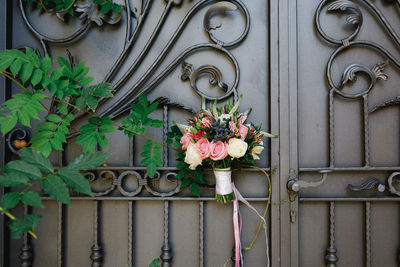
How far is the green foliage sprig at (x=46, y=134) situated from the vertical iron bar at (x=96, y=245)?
29cm

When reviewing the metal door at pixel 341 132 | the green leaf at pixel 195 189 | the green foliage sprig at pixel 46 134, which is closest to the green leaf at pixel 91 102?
the green foliage sprig at pixel 46 134

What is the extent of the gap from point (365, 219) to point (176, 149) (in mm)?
977

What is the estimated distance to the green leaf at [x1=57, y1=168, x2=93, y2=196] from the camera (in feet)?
2.43

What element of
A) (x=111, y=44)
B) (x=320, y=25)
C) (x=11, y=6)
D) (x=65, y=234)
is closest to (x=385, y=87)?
(x=320, y=25)

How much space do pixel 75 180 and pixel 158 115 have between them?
581mm

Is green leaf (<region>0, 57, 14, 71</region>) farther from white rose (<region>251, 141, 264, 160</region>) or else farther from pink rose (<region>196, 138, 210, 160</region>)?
white rose (<region>251, 141, 264, 160</region>)

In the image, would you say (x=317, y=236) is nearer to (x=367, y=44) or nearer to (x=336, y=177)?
(x=336, y=177)

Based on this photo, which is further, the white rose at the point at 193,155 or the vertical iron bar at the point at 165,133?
the vertical iron bar at the point at 165,133

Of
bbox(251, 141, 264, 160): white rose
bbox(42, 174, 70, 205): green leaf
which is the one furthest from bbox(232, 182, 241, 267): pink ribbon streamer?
bbox(42, 174, 70, 205): green leaf

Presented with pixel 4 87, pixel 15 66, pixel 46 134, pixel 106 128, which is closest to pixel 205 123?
pixel 106 128

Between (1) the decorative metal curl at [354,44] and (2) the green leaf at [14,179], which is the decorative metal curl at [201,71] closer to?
(1) the decorative metal curl at [354,44]

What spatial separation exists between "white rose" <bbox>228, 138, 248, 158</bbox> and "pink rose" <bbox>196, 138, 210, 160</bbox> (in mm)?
90

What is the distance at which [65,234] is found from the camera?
1262mm

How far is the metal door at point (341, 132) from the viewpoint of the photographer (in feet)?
3.92
